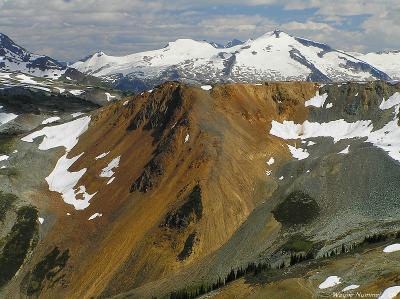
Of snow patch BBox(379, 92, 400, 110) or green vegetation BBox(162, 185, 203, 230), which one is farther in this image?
snow patch BBox(379, 92, 400, 110)

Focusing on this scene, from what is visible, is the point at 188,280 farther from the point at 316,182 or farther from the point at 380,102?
the point at 380,102

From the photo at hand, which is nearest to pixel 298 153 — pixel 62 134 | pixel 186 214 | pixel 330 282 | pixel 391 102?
pixel 391 102

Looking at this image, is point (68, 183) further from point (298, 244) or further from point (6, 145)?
point (298, 244)

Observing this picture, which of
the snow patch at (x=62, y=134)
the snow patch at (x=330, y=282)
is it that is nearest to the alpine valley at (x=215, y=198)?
the snow patch at (x=330, y=282)

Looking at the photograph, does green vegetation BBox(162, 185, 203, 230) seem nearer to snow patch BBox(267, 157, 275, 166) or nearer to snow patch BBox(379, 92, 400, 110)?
snow patch BBox(267, 157, 275, 166)

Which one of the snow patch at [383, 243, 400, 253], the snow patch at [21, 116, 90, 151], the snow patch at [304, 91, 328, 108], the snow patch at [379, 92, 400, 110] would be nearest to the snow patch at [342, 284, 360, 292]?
the snow patch at [383, 243, 400, 253]

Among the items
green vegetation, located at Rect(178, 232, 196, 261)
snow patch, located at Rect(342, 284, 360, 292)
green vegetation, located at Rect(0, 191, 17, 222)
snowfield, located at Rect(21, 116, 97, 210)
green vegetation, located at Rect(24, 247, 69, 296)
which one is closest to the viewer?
snow patch, located at Rect(342, 284, 360, 292)

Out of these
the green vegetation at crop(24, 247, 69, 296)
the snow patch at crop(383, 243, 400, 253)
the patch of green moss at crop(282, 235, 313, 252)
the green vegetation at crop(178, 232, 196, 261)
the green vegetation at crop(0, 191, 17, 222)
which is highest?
the snow patch at crop(383, 243, 400, 253)
